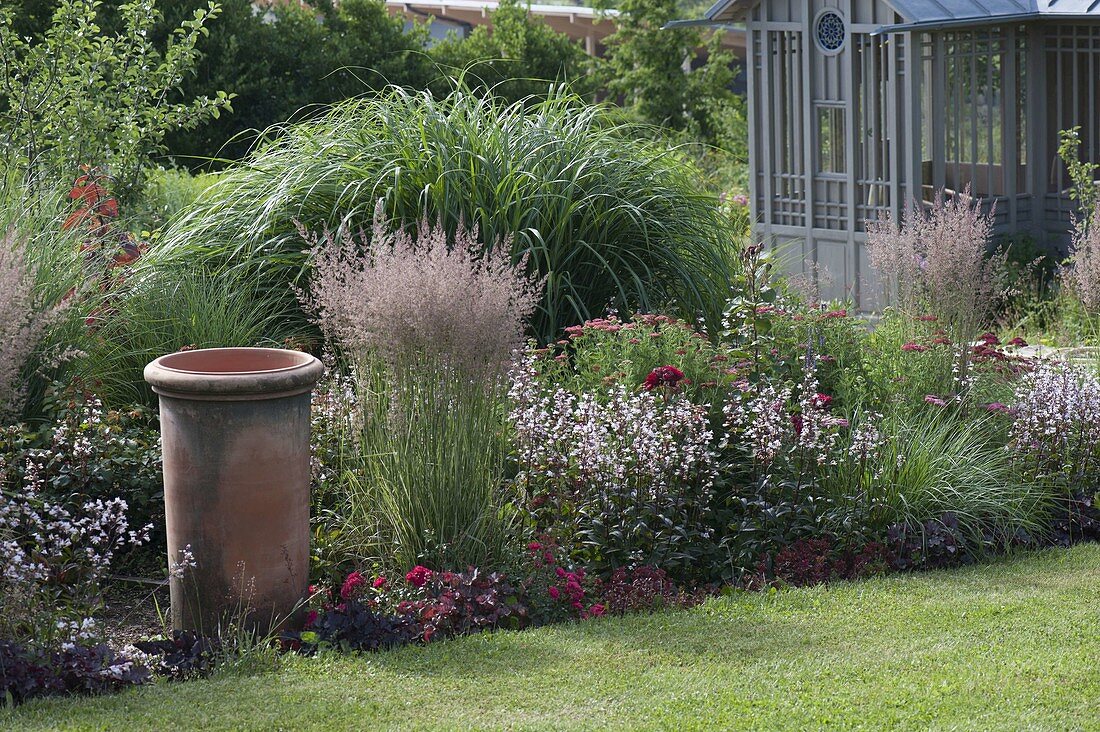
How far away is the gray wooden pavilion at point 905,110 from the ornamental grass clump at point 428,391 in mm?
7506

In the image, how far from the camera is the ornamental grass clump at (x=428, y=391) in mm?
4797

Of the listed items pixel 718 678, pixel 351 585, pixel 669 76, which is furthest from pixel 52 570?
pixel 669 76

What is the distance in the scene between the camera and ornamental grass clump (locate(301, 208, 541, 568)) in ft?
15.7

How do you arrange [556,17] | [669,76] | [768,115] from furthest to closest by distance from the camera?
[556,17], [669,76], [768,115]

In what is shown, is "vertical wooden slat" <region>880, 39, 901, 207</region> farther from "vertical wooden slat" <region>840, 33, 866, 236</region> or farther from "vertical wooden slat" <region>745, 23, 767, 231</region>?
"vertical wooden slat" <region>745, 23, 767, 231</region>

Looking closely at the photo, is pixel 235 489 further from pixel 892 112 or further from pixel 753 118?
pixel 753 118

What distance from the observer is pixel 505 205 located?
7.41 metres

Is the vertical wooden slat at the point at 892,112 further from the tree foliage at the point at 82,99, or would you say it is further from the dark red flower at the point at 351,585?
the dark red flower at the point at 351,585

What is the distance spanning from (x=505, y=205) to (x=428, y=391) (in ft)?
8.47

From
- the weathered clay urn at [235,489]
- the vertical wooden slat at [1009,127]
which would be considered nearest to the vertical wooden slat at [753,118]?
the vertical wooden slat at [1009,127]

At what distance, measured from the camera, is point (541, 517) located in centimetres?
557

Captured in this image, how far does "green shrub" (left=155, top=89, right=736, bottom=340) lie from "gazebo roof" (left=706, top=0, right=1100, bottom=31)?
4.40 metres

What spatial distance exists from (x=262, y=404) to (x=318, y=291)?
61 centimetres

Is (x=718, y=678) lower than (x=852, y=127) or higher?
lower
